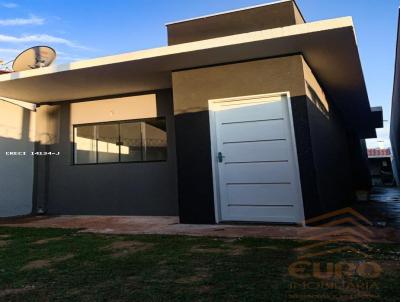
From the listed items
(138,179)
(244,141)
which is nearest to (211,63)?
(244,141)

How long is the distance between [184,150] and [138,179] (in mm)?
1732

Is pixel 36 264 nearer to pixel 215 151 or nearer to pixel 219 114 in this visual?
pixel 215 151

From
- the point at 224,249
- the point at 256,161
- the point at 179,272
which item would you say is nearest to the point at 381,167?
the point at 256,161

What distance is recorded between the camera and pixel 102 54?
5109 millimetres

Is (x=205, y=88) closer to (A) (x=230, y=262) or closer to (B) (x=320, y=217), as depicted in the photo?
(B) (x=320, y=217)

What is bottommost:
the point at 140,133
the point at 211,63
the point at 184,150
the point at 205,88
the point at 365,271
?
the point at 365,271

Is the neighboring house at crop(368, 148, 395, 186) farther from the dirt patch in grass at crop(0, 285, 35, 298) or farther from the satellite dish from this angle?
the dirt patch in grass at crop(0, 285, 35, 298)

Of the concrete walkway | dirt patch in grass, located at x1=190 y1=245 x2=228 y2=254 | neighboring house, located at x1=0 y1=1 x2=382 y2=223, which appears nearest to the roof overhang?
neighboring house, located at x1=0 y1=1 x2=382 y2=223

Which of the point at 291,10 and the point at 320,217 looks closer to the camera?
the point at 320,217

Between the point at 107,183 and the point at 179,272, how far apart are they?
453 centimetres

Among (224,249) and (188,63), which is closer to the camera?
(224,249)

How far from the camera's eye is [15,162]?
265 inches

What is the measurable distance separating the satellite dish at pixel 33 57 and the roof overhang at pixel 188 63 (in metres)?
0.59

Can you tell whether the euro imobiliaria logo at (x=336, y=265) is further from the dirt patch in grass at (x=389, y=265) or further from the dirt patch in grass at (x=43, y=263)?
the dirt patch in grass at (x=43, y=263)
